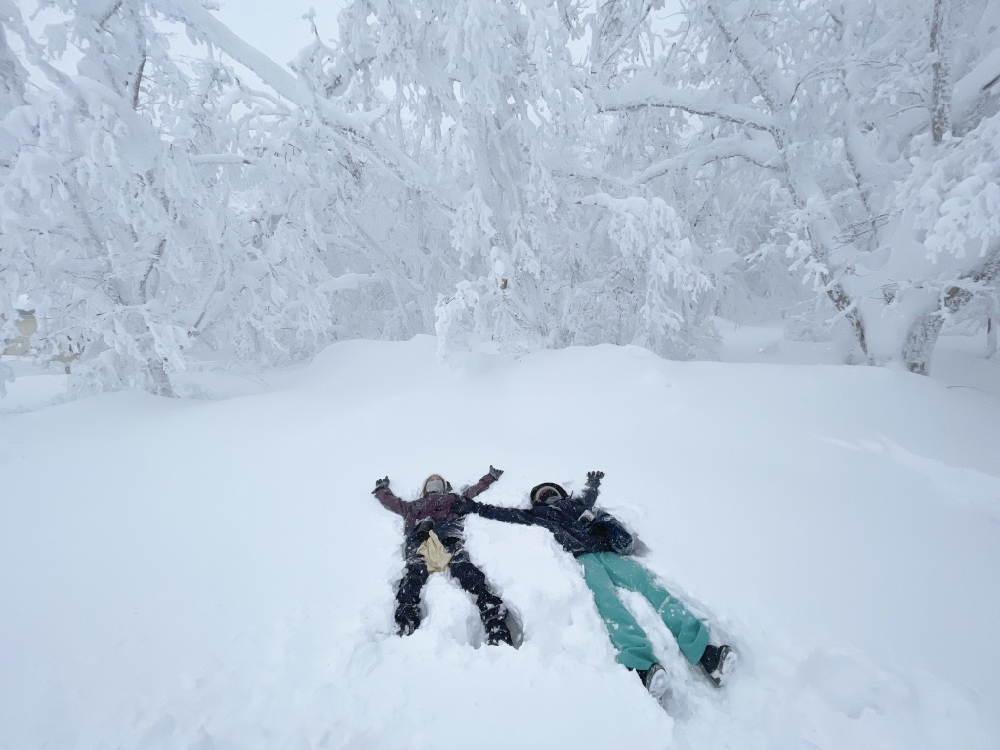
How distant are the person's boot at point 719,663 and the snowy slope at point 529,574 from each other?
0.07 metres

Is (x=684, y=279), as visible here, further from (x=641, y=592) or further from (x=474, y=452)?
(x=641, y=592)

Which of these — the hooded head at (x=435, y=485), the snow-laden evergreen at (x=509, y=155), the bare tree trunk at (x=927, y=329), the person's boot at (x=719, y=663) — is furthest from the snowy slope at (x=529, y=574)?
the snow-laden evergreen at (x=509, y=155)

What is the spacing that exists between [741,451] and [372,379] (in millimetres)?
5579

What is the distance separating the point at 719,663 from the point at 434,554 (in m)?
2.01

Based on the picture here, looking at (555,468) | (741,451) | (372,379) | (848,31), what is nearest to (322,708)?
(555,468)

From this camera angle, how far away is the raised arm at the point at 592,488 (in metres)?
3.79

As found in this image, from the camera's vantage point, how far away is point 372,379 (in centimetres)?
721

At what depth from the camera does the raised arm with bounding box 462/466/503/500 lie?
409cm

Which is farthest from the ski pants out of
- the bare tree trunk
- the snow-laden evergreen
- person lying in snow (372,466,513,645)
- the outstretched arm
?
the bare tree trunk

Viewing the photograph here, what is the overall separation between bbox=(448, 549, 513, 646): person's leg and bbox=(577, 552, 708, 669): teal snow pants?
2.09 ft

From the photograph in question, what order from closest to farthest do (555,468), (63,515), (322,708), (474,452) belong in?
(322,708) → (63,515) → (555,468) → (474,452)

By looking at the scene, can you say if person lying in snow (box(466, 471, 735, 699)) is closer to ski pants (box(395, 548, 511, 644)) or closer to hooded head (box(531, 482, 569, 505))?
hooded head (box(531, 482, 569, 505))

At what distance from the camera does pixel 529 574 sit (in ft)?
9.96

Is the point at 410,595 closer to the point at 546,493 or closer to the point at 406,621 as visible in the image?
the point at 406,621
